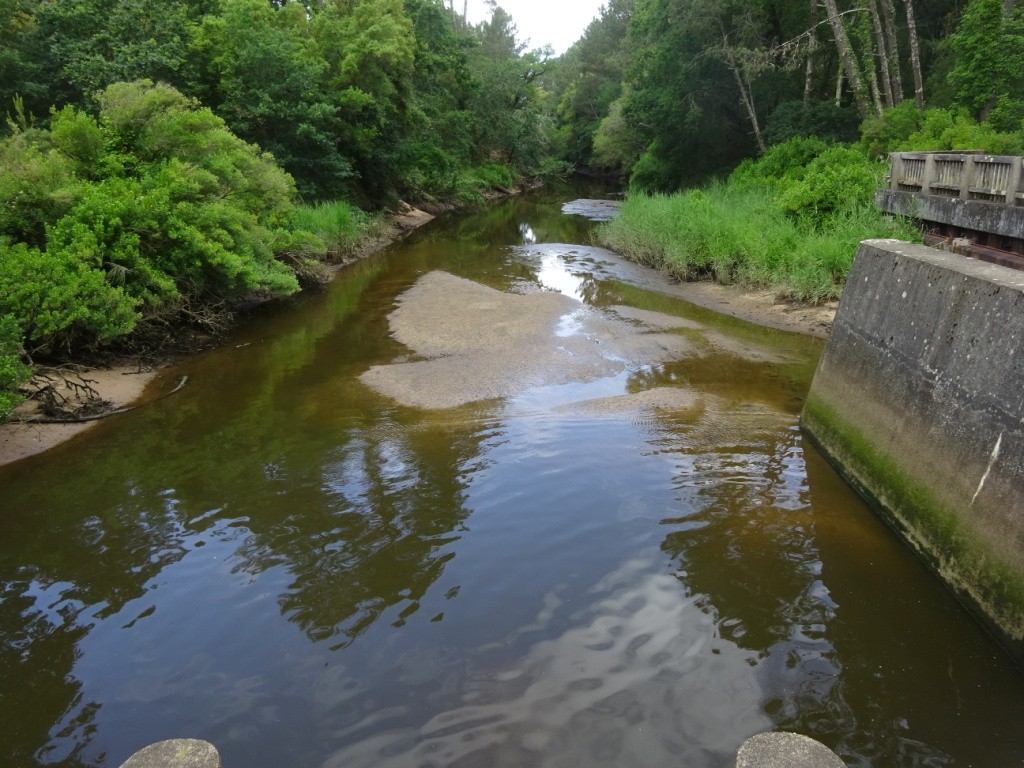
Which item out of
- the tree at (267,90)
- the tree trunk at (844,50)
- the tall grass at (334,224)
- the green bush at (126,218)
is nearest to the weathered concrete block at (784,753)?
the green bush at (126,218)

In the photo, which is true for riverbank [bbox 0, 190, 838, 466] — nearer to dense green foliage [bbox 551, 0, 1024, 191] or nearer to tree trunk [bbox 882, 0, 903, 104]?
dense green foliage [bbox 551, 0, 1024, 191]

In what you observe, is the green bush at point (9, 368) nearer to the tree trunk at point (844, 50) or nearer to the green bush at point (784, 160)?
the green bush at point (784, 160)

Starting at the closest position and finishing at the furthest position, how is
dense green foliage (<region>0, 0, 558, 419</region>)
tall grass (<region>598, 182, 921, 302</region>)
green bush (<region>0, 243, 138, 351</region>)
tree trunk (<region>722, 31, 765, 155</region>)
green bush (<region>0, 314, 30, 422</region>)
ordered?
green bush (<region>0, 314, 30, 422</region>), green bush (<region>0, 243, 138, 351</region>), dense green foliage (<region>0, 0, 558, 419</region>), tall grass (<region>598, 182, 921, 302</region>), tree trunk (<region>722, 31, 765, 155</region>)

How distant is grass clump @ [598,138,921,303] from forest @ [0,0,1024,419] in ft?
0.21

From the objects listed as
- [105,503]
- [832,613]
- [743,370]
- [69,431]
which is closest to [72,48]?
[69,431]

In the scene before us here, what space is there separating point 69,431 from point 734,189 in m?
20.3

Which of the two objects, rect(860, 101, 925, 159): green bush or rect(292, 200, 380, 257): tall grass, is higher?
rect(860, 101, 925, 159): green bush

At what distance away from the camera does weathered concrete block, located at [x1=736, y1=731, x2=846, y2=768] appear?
142 inches

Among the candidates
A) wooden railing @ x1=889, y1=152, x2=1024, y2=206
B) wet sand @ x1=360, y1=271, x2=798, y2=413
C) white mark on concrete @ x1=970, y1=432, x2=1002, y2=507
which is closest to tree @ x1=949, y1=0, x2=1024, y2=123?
wooden railing @ x1=889, y1=152, x2=1024, y2=206

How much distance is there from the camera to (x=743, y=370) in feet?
35.9

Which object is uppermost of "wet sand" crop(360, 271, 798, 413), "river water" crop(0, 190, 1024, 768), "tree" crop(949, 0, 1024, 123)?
"tree" crop(949, 0, 1024, 123)

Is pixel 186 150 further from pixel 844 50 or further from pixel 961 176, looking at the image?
pixel 844 50

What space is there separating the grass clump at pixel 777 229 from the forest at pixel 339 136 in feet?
0.21

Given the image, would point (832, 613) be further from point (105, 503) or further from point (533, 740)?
point (105, 503)
